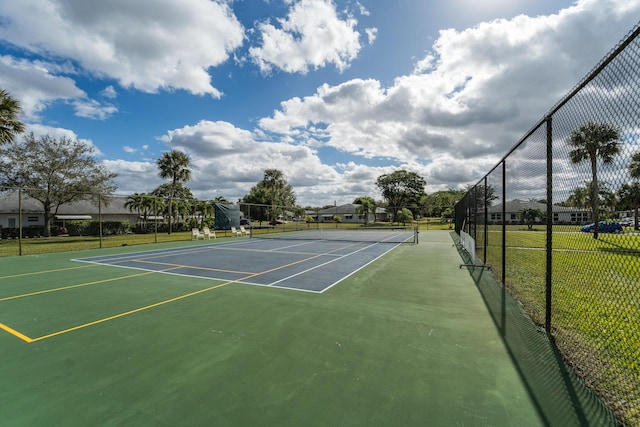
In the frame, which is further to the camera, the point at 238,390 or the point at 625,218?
the point at 238,390

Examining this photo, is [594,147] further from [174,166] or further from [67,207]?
[67,207]

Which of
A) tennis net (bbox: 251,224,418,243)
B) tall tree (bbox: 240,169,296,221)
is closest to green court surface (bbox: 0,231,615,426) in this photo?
tennis net (bbox: 251,224,418,243)

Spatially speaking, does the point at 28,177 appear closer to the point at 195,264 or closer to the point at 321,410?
the point at 195,264

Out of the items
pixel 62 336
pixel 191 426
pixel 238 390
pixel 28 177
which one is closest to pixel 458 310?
pixel 238 390

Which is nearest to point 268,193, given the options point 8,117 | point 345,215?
point 345,215

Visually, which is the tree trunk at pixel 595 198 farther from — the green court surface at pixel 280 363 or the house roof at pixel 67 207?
the house roof at pixel 67 207

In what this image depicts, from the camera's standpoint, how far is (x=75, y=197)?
2673 cm

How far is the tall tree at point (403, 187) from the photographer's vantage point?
208 ft

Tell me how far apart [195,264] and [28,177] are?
2717cm

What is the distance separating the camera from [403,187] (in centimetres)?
6378

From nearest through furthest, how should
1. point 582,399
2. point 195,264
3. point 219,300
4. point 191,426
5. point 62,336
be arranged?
point 191,426
point 582,399
point 62,336
point 219,300
point 195,264

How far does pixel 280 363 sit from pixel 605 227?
353cm

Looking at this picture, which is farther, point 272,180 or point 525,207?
point 272,180

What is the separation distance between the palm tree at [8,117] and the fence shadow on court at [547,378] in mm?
24624
